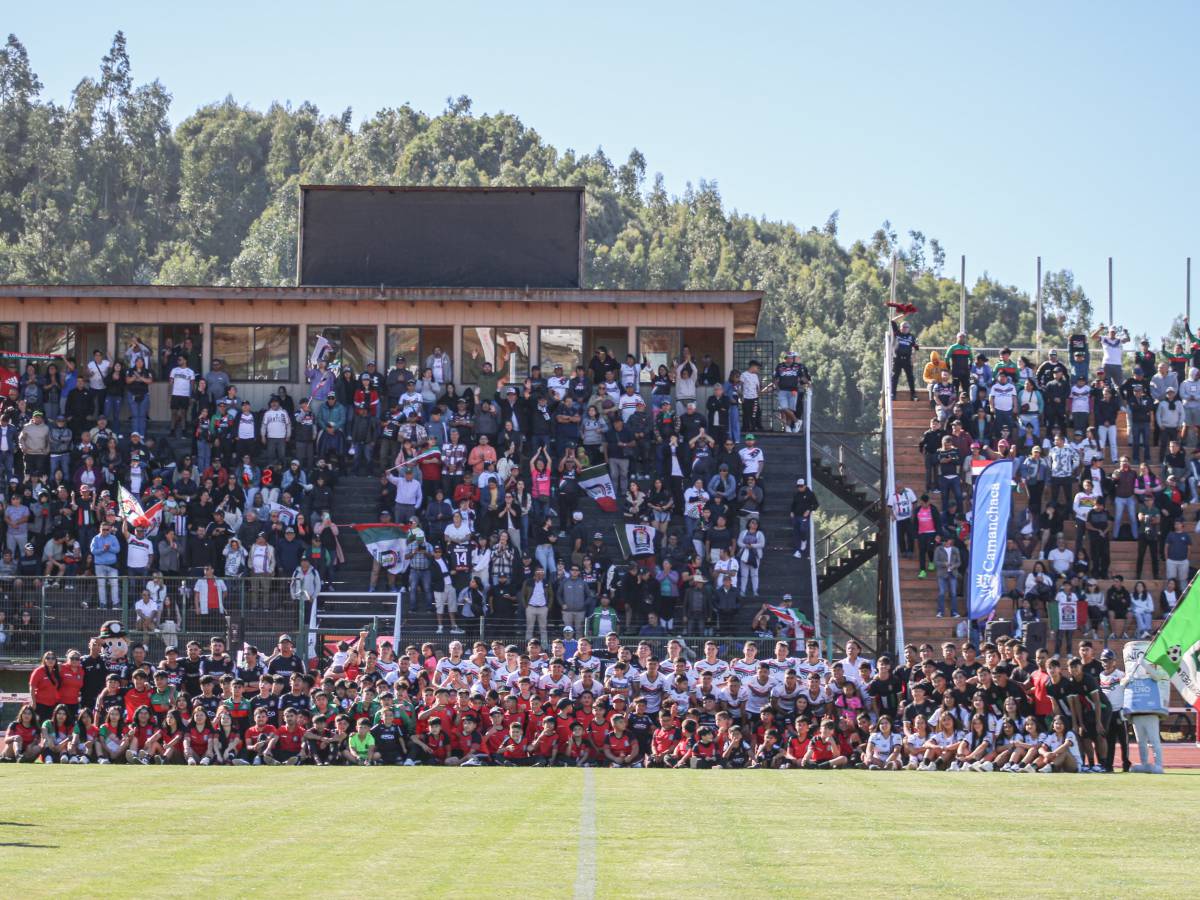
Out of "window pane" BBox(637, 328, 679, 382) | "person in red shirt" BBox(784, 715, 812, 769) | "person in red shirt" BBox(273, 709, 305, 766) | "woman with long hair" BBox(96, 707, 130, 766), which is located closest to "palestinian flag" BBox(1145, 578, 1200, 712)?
"person in red shirt" BBox(784, 715, 812, 769)

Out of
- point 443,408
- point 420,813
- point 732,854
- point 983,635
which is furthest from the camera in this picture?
point 443,408

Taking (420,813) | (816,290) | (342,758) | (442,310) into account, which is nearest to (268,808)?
(420,813)

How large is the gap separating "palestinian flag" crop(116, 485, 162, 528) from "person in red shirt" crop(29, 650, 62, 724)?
5.84 metres

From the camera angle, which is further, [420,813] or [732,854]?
[420,813]

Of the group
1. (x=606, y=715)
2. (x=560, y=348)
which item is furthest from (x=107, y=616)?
(x=560, y=348)

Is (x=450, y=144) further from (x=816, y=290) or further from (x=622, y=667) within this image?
(x=622, y=667)

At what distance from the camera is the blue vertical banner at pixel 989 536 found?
1066 inches

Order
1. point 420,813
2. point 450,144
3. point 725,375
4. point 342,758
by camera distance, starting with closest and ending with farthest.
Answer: point 420,813 → point 342,758 → point 725,375 → point 450,144

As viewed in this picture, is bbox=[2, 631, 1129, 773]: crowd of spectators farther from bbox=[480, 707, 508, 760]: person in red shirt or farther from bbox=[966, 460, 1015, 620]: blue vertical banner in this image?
bbox=[966, 460, 1015, 620]: blue vertical banner

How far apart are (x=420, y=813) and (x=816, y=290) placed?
121226 millimetres

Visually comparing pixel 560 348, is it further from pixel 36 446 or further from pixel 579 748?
pixel 579 748

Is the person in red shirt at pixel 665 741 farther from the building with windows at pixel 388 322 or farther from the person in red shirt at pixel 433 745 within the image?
the building with windows at pixel 388 322

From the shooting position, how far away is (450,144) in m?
144

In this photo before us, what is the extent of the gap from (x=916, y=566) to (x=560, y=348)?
30.0ft
